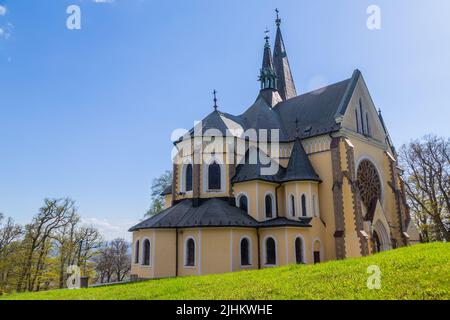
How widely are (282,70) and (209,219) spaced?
25.2 m

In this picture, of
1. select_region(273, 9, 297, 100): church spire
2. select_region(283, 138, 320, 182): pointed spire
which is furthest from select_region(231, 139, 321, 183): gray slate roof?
select_region(273, 9, 297, 100): church spire

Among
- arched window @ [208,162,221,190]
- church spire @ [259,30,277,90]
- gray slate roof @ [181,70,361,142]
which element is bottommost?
arched window @ [208,162,221,190]

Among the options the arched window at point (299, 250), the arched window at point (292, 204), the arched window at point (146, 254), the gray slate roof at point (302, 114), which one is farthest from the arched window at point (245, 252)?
the gray slate roof at point (302, 114)

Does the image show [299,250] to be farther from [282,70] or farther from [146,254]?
[282,70]

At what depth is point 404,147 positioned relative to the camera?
40938mm

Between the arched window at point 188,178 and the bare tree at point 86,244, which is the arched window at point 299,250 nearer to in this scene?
the arched window at point 188,178

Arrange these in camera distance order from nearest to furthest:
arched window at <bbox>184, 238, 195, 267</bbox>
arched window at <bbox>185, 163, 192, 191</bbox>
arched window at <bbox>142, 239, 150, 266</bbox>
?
1. arched window at <bbox>184, 238, 195, 267</bbox>
2. arched window at <bbox>142, 239, 150, 266</bbox>
3. arched window at <bbox>185, 163, 192, 191</bbox>

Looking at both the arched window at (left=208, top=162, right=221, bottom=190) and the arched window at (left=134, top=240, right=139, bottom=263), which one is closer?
the arched window at (left=134, top=240, right=139, bottom=263)

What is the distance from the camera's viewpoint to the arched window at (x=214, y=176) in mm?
27328

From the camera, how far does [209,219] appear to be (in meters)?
23.0

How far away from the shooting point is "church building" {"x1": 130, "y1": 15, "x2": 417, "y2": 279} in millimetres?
23078

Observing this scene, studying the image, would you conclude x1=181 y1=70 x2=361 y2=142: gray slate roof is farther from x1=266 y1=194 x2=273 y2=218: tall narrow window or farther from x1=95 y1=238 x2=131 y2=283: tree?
x1=95 y1=238 x2=131 y2=283: tree

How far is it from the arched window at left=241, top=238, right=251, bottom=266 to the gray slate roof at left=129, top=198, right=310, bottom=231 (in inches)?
43.9
